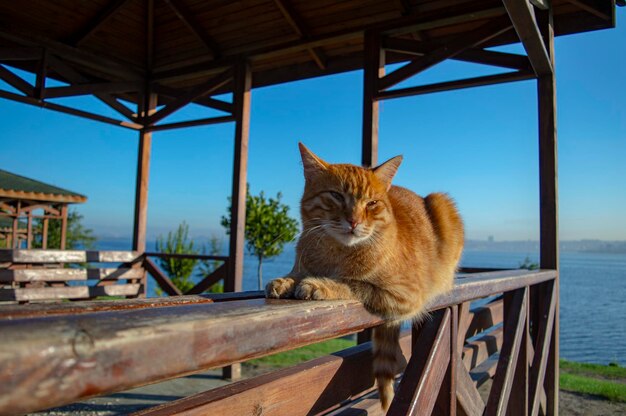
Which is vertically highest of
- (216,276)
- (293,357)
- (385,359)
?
(385,359)

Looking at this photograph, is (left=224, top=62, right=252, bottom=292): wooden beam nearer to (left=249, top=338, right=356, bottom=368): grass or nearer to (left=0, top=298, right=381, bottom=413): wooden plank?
(left=249, top=338, right=356, bottom=368): grass

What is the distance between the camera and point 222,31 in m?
5.84

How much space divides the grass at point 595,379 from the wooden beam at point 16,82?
7.97 metres

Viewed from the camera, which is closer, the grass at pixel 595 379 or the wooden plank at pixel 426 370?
the wooden plank at pixel 426 370

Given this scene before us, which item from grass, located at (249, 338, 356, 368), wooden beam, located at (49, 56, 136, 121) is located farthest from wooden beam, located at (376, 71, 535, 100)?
wooden beam, located at (49, 56, 136, 121)

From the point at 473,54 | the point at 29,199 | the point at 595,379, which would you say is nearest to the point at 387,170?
the point at 473,54

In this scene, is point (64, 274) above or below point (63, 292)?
above

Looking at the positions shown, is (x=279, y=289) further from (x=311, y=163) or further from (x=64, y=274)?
(x=64, y=274)

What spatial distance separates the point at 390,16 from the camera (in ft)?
15.9

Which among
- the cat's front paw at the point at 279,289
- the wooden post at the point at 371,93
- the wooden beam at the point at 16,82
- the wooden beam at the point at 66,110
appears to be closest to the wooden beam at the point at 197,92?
the wooden beam at the point at 66,110

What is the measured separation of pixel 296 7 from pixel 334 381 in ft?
14.8

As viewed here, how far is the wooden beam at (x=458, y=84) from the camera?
4435 mm

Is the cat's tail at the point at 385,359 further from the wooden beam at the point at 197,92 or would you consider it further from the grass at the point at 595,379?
the grass at the point at 595,379

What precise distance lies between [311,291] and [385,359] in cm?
63
